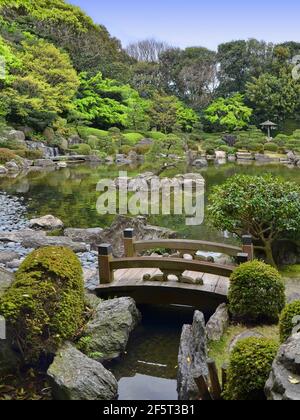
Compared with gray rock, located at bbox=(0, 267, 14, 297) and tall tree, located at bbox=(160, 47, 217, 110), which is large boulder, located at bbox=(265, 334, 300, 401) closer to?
gray rock, located at bbox=(0, 267, 14, 297)

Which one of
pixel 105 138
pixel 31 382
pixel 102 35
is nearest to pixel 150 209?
pixel 31 382

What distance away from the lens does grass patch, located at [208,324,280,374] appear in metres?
4.55

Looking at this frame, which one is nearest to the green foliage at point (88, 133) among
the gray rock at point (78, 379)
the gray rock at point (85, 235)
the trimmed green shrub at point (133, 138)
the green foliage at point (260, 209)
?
the trimmed green shrub at point (133, 138)

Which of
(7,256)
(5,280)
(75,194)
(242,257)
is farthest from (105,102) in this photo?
(5,280)

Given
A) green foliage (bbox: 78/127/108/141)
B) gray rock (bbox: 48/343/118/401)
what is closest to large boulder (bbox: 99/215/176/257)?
gray rock (bbox: 48/343/118/401)

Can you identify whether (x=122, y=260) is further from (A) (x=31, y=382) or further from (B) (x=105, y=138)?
(B) (x=105, y=138)

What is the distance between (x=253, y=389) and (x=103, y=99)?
3722 centimetres

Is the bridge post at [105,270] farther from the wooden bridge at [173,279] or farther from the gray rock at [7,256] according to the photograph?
the gray rock at [7,256]

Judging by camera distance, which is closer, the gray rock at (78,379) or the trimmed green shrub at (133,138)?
the gray rock at (78,379)

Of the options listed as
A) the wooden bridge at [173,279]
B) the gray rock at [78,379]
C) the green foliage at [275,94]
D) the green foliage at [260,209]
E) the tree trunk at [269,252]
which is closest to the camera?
the gray rock at [78,379]

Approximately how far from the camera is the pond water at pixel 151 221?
459cm

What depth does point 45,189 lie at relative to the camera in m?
17.4

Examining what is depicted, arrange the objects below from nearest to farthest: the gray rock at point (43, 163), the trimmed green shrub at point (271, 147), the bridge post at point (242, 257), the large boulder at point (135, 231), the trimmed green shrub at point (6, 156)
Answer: the bridge post at point (242, 257) < the large boulder at point (135, 231) < the trimmed green shrub at point (6, 156) < the gray rock at point (43, 163) < the trimmed green shrub at point (271, 147)

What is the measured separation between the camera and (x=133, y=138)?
35.9 meters
